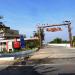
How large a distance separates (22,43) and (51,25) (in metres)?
69.0

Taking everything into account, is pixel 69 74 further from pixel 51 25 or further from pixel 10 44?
pixel 51 25

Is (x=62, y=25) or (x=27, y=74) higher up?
(x=62, y=25)

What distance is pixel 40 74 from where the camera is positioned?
1658 cm

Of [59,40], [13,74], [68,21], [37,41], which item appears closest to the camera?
[13,74]

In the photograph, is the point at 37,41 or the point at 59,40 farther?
the point at 59,40

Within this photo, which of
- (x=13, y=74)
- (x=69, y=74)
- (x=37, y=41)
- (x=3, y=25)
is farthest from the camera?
(x=37, y=41)

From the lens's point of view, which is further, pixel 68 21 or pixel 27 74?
pixel 68 21

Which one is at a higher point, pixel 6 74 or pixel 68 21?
pixel 68 21

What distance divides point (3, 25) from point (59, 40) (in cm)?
16230

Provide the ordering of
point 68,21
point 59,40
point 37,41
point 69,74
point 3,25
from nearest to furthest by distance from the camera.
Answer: point 69,74, point 3,25, point 68,21, point 37,41, point 59,40

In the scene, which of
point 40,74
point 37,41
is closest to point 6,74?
point 40,74

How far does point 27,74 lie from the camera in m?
16.7

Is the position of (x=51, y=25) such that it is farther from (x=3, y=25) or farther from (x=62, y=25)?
(x=3, y=25)

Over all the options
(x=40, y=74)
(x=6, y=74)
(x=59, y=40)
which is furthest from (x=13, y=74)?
(x=59, y=40)
